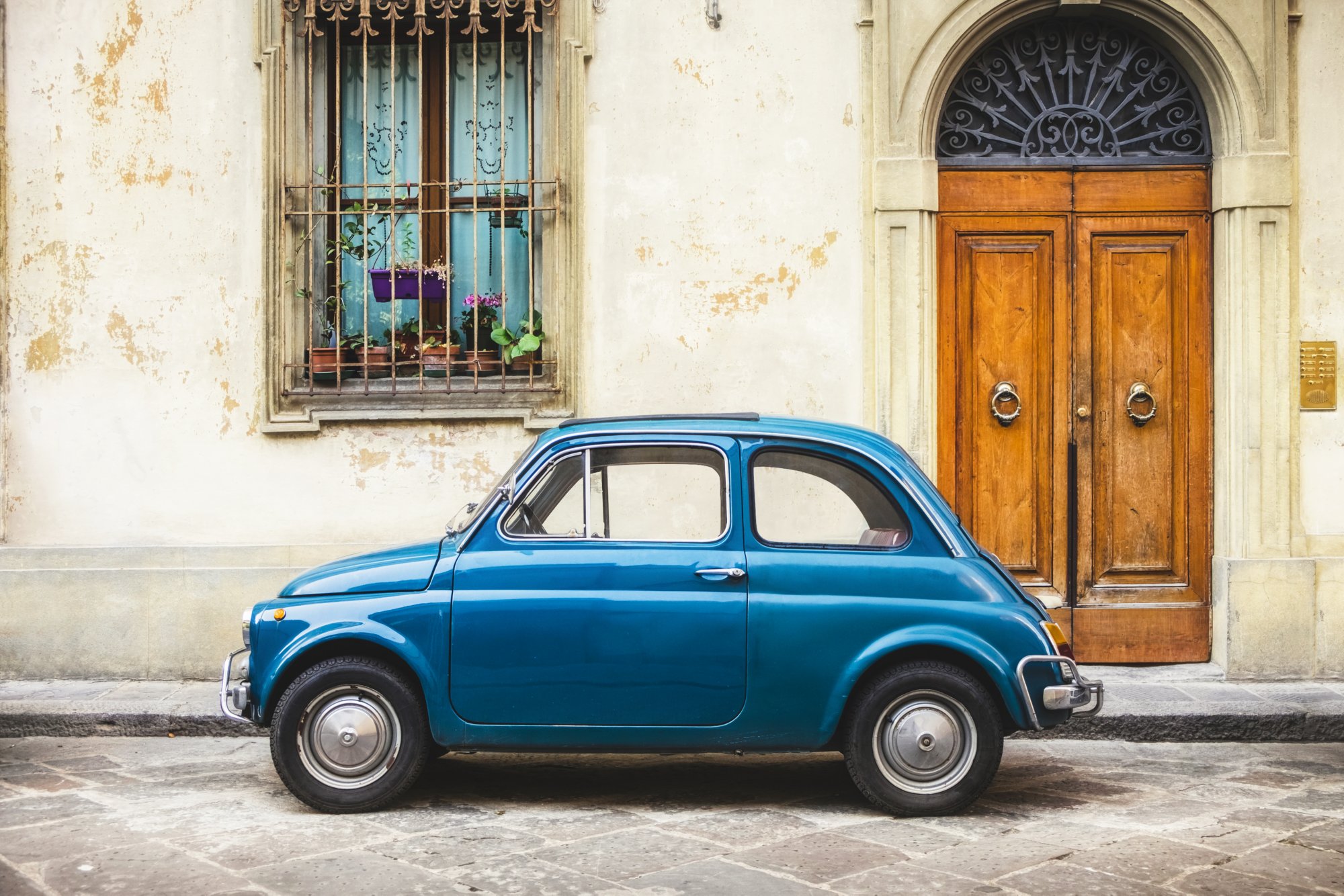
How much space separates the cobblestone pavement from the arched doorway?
1875 millimetres

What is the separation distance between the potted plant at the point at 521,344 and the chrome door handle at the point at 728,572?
3.31 metres

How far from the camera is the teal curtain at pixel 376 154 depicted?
29.1 ft

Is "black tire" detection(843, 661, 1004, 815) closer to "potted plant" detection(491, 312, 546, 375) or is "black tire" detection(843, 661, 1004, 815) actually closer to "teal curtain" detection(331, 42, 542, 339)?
"potted plant" detection(491, 312, 546, 375)

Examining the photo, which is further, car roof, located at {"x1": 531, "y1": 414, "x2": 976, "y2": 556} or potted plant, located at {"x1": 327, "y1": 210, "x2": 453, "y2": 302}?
potted plant, located at {"x1": 327, "y1": 210, "x2": 453, "y2": 302}

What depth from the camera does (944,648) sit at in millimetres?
5488

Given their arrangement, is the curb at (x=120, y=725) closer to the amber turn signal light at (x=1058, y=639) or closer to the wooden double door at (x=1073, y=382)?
the amber turn signal light at (x=1058, y=639)

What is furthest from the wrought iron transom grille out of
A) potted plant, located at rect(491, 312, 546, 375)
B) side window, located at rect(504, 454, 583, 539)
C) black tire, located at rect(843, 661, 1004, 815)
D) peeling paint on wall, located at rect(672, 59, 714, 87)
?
black tire, located at rect(843, 661, 1004, 815)

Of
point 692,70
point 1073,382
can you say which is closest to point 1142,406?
point 1073,382

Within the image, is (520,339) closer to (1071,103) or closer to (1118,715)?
(1071,103)

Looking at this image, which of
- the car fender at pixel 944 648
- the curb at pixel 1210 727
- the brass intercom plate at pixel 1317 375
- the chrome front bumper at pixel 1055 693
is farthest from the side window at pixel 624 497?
the brass intercom plate at pixel 1317 375

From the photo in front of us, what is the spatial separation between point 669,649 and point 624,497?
0.65m

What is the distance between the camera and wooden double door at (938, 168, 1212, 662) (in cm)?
860

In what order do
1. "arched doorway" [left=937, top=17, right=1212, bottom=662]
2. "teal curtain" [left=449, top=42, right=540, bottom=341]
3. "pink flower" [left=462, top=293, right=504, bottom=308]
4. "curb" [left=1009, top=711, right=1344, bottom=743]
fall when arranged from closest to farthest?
"curb" [left=1009, top=711, right=1344, bottom=743] < "arched doorway" [left=937, top=17, right=1212, bottom=662] < "pink flower" [left=462, top=293, right=504, bottom=308] < "teal curtain" [left=449, top=42, right=540, bottom=341]

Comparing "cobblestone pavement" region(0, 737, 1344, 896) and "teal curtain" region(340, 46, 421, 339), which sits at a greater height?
"teal curtain" region(340, 46, 421, 339)
